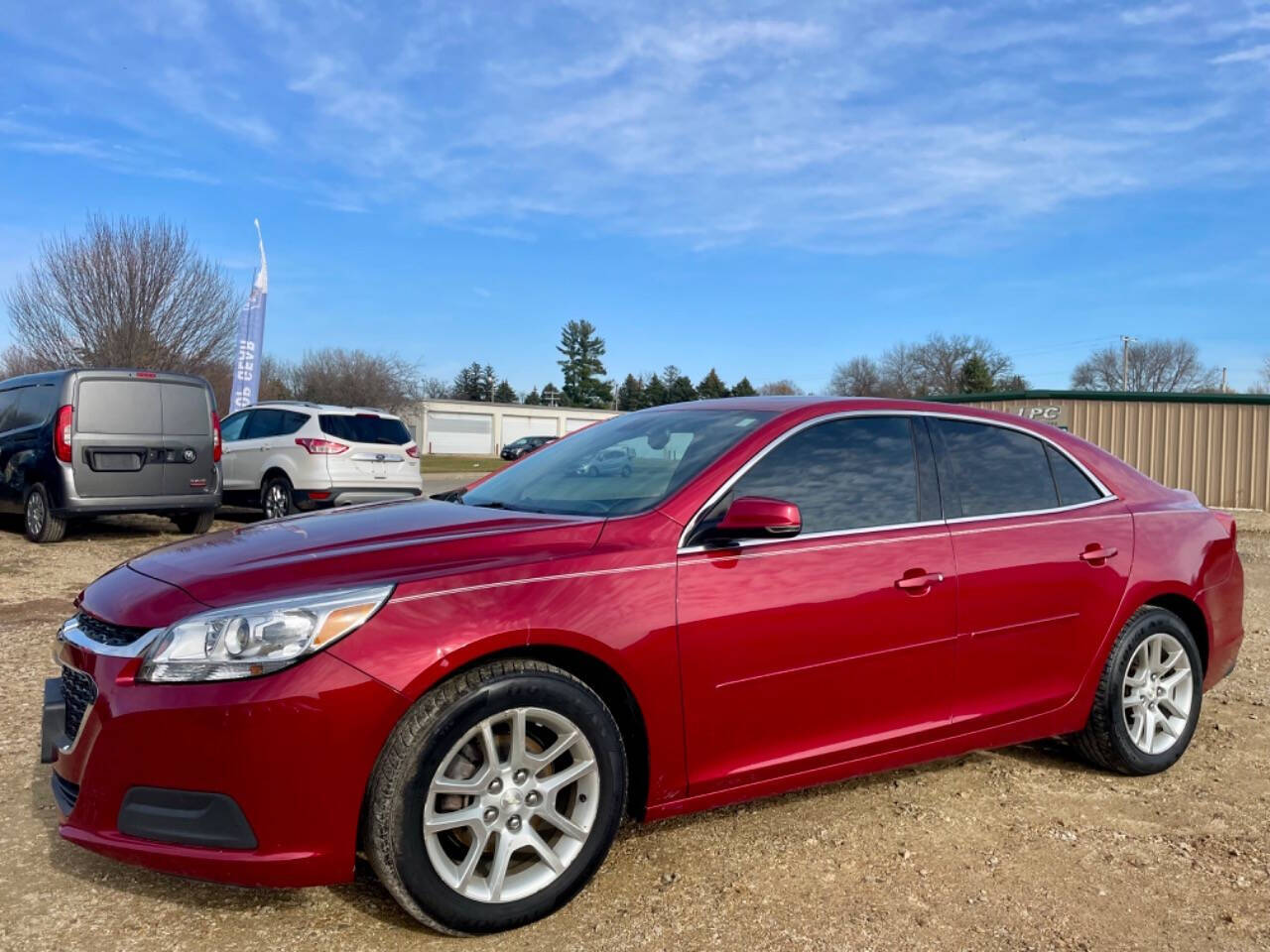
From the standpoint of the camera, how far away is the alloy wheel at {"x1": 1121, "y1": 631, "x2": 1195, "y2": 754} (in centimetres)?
421

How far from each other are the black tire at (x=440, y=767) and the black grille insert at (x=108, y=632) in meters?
0.78

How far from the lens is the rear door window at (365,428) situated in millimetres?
12516

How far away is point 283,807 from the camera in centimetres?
253

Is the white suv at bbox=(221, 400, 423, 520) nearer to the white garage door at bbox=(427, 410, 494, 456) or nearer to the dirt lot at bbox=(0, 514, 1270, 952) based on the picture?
the dirt lot at bbox=(0, 514, 1270, 952)

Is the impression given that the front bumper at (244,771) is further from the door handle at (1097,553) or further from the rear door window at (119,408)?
the rear door window at (119,408)

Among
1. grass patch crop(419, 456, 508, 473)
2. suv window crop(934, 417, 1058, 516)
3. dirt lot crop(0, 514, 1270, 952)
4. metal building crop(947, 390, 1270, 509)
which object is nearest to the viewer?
dirt lot crop(0, 514, 1270, 952)

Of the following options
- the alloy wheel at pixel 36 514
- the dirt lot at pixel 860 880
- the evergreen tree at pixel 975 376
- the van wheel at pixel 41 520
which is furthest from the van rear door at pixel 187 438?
the evergreen tree at pixel 975 376

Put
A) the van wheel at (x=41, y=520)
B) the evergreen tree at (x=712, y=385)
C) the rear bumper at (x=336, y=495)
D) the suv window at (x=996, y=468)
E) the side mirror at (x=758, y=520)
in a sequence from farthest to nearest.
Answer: the evergreen tree at (x=712, y=385) < the rear bumper at (x=336, y=495) < the van wheel at (x=41, y=520) < the suv window at (x=996, y=468) < the side mirror at (x=758, y=520)

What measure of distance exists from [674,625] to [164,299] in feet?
102

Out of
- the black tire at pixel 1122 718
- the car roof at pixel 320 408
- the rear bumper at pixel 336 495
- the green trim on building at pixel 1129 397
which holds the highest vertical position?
the green trim on building at pixel 1129 397

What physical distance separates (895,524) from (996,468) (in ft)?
2.25

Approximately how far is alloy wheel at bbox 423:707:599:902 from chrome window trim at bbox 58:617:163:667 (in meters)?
0.85

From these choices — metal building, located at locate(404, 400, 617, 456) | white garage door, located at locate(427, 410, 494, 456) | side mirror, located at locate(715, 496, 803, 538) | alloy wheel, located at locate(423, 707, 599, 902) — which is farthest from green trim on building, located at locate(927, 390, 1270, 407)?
white garage door, located at locate(427, 410, 494, 456)

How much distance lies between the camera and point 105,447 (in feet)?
33.2
